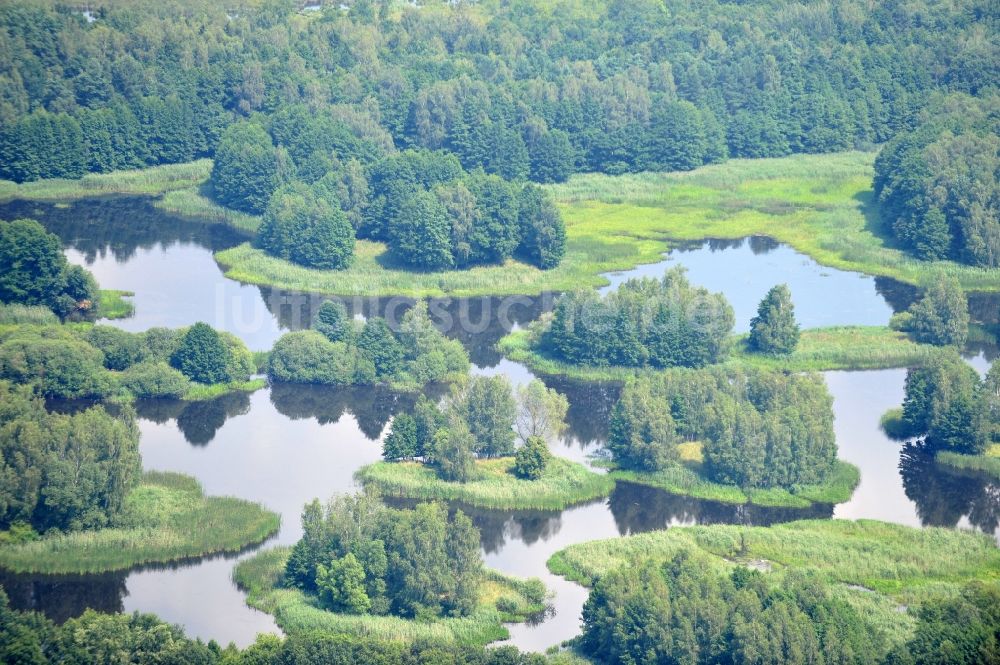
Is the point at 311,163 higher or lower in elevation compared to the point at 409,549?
higher

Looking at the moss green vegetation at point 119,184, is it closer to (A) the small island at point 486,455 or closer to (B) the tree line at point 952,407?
(A) the small island at point 486,455

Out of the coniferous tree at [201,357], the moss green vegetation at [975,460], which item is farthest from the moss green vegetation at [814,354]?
the coniferous tree at [201,357]

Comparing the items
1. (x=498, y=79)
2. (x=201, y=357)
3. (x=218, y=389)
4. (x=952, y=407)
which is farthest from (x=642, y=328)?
(x=498, y=79)

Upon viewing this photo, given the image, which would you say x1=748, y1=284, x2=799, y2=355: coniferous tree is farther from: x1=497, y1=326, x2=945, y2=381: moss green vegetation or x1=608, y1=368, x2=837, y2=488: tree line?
x1=608, y1=368, x2=837, y2=488: tree line

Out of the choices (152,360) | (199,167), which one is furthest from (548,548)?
(199,167)

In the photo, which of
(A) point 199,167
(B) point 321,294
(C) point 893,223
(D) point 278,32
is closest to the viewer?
(B) point 321,294

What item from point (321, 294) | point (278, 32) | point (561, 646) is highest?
point (278, 32)

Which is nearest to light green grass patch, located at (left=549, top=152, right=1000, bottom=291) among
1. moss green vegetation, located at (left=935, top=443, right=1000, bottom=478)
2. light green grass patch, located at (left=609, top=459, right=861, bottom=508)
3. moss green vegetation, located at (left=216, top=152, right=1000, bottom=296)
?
moss green vegetation, located at (left=216, top=152, right=1000, bottom=296)

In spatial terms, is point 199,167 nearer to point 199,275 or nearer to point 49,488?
point 199,275
